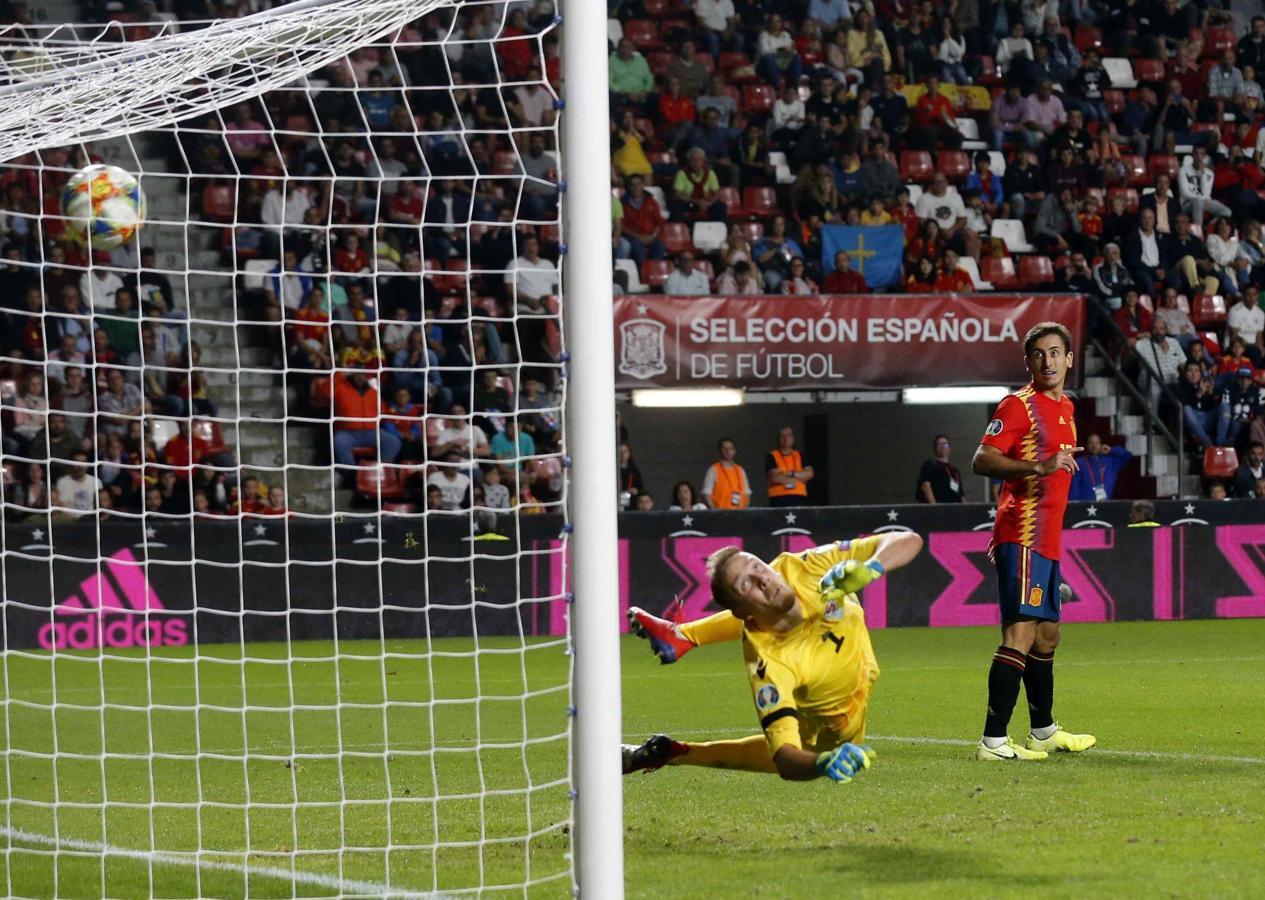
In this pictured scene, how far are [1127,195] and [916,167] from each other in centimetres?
231

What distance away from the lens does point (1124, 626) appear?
15.1m

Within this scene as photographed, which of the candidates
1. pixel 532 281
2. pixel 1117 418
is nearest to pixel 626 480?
pixel 532 281

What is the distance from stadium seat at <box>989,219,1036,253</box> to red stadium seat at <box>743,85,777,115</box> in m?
2.85

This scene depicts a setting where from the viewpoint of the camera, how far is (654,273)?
18.2 metres

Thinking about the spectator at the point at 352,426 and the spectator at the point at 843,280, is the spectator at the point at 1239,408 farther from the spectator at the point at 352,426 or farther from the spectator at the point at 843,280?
the spectator at the point at 352,426

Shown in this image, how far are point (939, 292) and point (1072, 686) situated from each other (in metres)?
Result: 7.29

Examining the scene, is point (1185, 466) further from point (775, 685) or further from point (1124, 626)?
point (775, 685)

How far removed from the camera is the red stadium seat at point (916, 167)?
66.9 feet

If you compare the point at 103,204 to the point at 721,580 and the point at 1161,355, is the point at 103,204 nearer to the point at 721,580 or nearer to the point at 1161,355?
the point at 721,580

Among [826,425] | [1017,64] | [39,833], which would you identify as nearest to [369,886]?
[39,833]

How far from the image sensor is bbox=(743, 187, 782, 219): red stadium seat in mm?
19594

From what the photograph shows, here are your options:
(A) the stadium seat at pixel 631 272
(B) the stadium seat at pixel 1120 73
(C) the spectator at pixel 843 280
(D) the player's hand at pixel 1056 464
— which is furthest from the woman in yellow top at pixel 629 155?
(D) the player's hand at pixel 1056 464

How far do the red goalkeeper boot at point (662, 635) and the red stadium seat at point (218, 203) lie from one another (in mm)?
11840

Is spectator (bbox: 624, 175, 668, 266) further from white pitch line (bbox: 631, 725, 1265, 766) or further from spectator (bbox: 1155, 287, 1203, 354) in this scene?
white pitch line (bbox: 631, 725, 1265, 766)
